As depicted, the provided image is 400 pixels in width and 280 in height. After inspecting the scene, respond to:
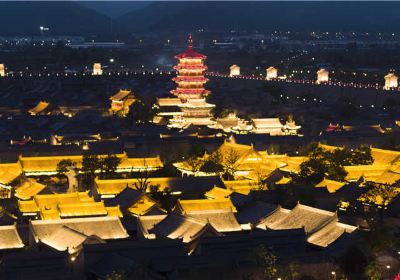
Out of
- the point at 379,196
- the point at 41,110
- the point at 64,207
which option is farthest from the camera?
the point at 41,110

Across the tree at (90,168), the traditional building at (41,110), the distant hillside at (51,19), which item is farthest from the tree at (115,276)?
the distant hillside at (51,19)

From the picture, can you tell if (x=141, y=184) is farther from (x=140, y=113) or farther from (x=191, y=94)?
(x=191, y=94)

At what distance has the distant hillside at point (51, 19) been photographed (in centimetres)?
16350

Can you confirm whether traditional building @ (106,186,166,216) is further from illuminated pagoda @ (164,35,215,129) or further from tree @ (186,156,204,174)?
illuminated pagoda @ (164,35,215,129)

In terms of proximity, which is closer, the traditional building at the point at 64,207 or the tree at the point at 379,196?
the traditional building at the point at 64,207

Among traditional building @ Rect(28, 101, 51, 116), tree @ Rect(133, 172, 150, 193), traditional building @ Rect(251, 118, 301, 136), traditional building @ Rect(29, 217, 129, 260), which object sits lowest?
traditional building @ Rect(28, 101, 51, 116)

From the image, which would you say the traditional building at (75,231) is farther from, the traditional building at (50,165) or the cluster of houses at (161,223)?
the traditional building at (50,165)

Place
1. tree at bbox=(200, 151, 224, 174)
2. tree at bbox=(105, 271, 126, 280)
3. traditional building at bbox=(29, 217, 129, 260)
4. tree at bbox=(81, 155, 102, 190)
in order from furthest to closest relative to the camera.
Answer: tree at bbox=(200, 151, 224, 174) < tree at bbox=(81, 155, 102, 190) < traditional building at bbox=(29, 217, 129, 260) < tree at bbox=(105, 271, 126, 280)

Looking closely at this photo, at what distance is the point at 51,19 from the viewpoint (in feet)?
558

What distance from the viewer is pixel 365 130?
125 ft

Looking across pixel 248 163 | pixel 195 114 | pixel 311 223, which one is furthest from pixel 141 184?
pixel 195 114

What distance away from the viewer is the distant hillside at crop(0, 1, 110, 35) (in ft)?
536

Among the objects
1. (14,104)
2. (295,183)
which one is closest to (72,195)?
(295,183)

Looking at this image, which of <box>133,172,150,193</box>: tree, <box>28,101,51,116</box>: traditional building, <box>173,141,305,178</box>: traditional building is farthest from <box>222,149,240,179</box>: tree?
<box>28,101,51,116</box>: traditional building
